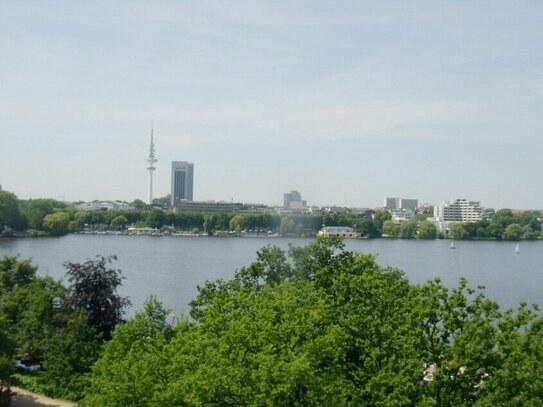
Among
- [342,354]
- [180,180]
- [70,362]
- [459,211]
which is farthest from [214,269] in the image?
[180,180]

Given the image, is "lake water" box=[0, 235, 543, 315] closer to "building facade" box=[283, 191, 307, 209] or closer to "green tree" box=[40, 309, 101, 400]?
"green tree" box=[40, 309, 101, 400]

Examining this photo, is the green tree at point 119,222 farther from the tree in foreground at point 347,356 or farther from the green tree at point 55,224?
the tree in foreground at point 347,356

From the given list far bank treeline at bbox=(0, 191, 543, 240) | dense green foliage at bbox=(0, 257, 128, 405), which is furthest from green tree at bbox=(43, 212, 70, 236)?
dense green foliage at bbox=(0, 257, 128, 405)

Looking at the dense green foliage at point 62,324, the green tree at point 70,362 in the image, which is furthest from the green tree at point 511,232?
the green tree at point 70,362

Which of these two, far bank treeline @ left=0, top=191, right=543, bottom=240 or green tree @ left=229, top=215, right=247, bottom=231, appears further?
green tree @ left=229, top=215, right=247, bottom=231

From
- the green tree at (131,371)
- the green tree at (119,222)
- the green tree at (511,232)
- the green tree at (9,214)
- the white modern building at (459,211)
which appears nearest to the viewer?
the green tree at (131,371)

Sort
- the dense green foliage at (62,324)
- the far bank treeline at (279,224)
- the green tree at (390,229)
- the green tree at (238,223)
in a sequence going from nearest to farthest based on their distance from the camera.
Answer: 1. the dense green foliage at (62,324)
2. the far bank treeline at (279,224)
3. the green tree at (390,229)
4. the green tree at (238,223)

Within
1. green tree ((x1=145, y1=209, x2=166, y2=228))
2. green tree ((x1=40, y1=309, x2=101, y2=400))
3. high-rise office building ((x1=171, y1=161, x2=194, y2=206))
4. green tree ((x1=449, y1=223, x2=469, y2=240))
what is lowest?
green tree ((x1=40, y1=309, x2=101, y2=400))

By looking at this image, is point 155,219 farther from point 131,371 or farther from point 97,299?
point 131,371
